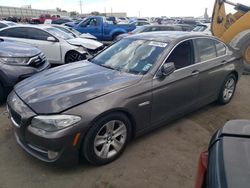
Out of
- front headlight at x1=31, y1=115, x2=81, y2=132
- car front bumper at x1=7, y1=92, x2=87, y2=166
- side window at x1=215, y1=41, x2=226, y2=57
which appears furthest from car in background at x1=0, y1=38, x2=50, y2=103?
side window at x1=215, y1=41, x2=226, y2=57

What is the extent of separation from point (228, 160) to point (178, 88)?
2.41m

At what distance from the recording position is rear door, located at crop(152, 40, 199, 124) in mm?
3625

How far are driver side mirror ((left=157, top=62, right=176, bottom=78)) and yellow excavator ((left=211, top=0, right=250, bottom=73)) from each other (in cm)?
516

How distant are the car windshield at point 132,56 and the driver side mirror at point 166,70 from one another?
0.16 meters

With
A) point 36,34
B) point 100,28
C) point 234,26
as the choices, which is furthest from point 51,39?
point 100,28

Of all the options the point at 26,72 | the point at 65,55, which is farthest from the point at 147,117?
the point at 65,55

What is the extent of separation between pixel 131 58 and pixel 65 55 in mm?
5098

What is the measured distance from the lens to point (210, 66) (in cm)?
446

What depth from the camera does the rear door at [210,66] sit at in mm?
4332

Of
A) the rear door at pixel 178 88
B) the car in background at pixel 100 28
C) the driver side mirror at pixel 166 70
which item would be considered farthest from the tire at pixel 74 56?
the car in background at pixel 100 28

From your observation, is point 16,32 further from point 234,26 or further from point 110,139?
point 234,26

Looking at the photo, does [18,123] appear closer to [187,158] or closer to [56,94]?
[56,94]

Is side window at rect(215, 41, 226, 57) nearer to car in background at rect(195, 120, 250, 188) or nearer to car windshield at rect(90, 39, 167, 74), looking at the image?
car windshield at rect(90, 39, 167, 74)

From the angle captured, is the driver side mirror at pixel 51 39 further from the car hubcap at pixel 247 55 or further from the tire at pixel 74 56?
the car hubcap at pixel 247 55
